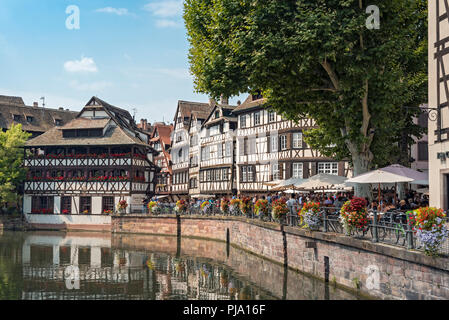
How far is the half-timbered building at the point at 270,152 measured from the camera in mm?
39938

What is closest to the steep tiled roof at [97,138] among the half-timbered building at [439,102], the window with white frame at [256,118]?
the window with white frame at [256,118]

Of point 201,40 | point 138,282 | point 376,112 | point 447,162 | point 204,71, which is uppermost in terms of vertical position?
point 201,40

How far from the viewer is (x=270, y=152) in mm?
43375

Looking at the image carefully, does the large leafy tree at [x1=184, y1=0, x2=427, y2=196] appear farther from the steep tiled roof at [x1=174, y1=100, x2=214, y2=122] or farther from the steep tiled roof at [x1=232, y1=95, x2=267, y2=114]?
the steep tiled roof at [x1=174, y1=100, x2=214, y2=122]

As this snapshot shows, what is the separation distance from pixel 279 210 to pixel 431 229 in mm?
11255

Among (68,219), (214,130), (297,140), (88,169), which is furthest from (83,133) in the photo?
(297,140)

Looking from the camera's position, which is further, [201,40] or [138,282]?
[201,40]

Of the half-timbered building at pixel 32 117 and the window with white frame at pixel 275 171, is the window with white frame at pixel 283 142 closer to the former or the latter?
the window with white frame at pixel 275 171

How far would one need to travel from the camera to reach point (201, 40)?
24688 millimetres
